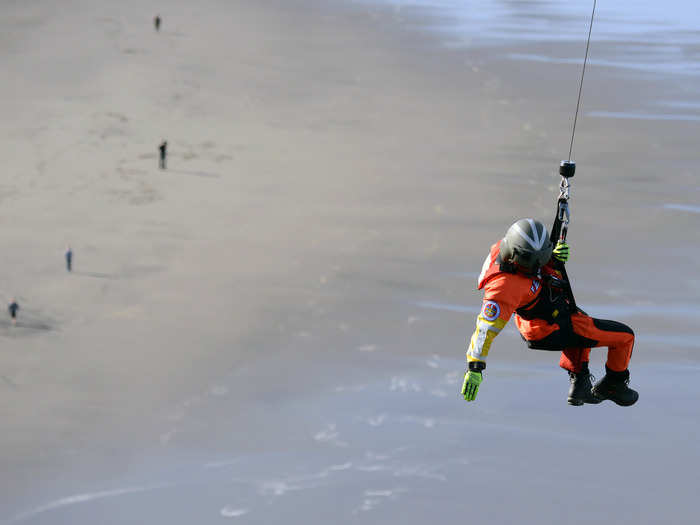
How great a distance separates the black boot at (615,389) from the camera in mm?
11336

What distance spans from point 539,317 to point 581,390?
1.22 metres

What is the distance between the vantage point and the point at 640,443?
5503 centimetres

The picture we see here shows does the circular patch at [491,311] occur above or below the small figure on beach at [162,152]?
below

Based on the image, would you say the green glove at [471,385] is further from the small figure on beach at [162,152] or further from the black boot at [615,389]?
the small figure on beach at [162,152]

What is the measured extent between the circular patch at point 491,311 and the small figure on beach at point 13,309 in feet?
131

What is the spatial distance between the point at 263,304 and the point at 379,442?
39.2ft

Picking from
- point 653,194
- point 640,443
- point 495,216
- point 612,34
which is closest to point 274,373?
point 495,216

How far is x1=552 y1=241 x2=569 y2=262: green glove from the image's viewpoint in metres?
10.6

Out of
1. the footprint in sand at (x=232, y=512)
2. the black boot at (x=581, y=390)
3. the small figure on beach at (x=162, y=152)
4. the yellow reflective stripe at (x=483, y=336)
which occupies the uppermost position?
the small figure on beach at (x=162, y=152)

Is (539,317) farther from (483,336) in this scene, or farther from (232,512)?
(232,512)

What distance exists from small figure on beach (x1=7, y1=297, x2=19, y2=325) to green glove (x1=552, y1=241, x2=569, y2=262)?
40.0m

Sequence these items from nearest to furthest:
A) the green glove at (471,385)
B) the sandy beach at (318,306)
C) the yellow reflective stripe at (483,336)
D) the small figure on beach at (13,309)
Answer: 1. the green glove at (471,385)
2. the yellow reflective stripe at (483,336)
3. the sandy beach at (318,306)
4. the small figure on beach at (13,309)

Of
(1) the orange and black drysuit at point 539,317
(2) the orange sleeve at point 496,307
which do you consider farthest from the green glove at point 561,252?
(2) the orange sleeve at point 496,307

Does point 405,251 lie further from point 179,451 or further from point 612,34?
point 612,34
